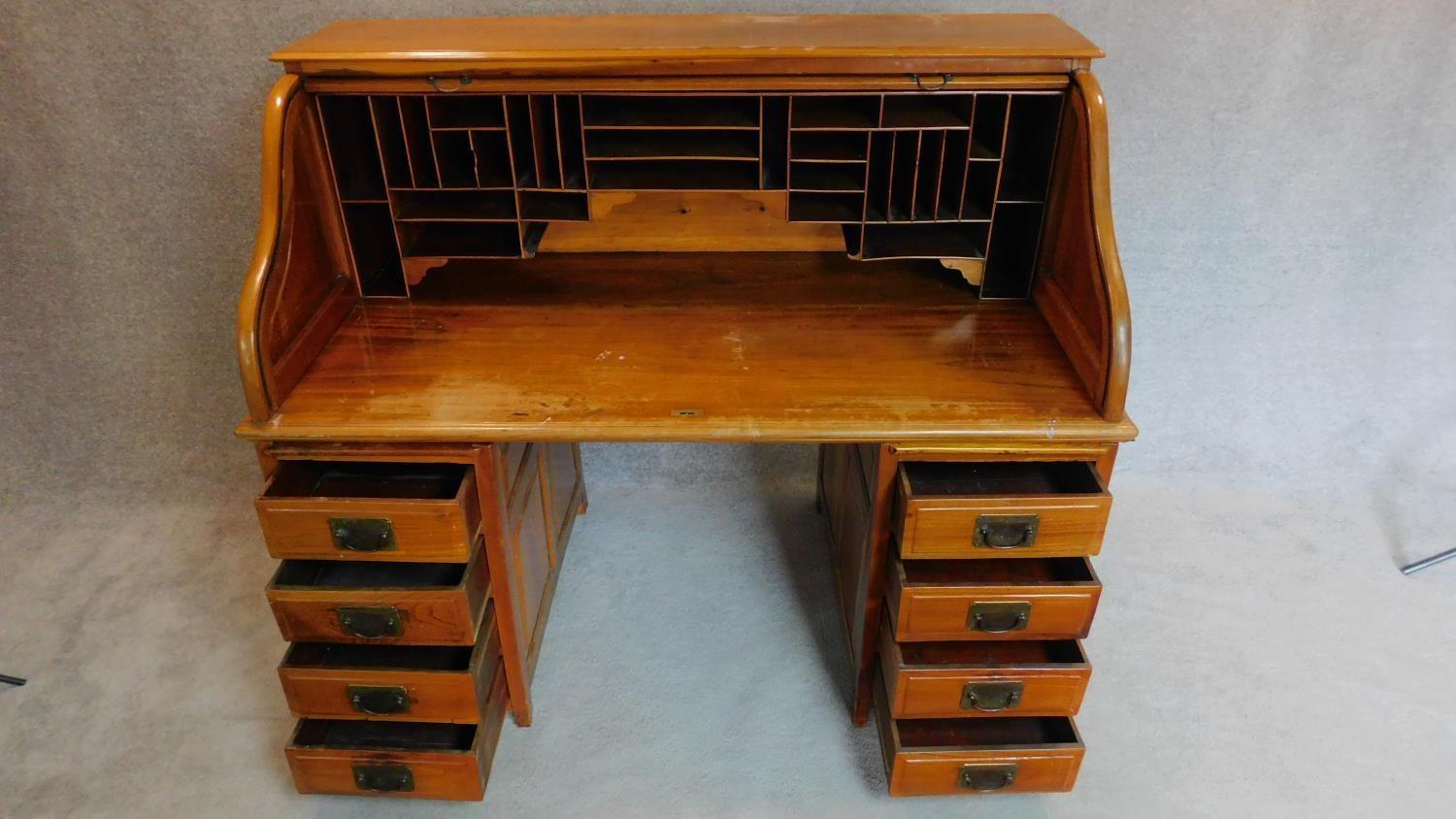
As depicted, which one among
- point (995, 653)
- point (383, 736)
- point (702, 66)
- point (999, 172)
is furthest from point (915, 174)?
point (383, 736)

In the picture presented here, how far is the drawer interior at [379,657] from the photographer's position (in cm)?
154

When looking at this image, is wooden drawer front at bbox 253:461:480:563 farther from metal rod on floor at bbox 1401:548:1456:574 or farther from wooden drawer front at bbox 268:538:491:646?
metal rod on floor at bbox 1401:548:1456:574

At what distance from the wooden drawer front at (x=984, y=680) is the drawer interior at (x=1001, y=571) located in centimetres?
13

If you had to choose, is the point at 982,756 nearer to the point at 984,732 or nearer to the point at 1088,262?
the point at 984,732

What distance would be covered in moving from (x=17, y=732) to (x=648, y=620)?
4.02 ft

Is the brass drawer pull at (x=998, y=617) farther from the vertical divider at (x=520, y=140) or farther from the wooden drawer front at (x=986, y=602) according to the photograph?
the vertical divider at (x=520, y=140)

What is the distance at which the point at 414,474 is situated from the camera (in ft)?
5.06

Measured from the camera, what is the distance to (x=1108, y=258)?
4.54 feet

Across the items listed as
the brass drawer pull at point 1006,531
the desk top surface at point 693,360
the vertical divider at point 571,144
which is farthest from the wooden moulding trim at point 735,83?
the brass drawer pull at point 1006,531

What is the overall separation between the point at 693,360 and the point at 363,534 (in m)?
0.58

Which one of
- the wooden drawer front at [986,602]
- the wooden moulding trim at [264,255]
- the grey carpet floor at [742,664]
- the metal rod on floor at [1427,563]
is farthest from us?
the metal rod on floor at [1427,563]

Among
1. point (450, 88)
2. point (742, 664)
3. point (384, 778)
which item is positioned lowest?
point (742, 664)

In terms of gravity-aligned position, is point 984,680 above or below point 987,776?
above

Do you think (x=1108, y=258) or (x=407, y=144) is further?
(x=407, y=144)
